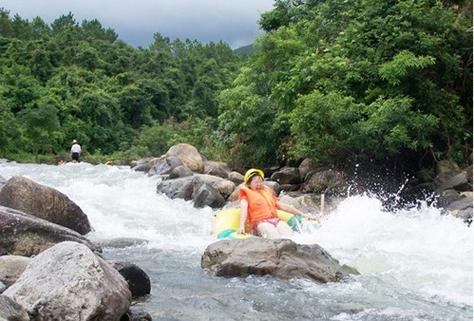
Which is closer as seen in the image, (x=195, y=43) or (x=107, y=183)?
(x=107, y=183)

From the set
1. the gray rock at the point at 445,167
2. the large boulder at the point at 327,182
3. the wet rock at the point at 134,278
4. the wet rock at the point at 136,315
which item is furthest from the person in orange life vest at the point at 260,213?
the gray rock at the point at 445,167

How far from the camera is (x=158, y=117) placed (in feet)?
141

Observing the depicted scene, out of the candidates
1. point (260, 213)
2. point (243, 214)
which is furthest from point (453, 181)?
point (243, 214)

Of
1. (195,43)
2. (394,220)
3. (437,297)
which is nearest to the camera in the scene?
(437,297)

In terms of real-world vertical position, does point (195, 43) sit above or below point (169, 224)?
above

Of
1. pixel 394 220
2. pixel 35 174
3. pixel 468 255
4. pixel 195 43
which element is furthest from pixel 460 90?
pixel 195 43

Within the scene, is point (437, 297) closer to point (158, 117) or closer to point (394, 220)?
point (394, 220)

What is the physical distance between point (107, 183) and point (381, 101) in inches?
285

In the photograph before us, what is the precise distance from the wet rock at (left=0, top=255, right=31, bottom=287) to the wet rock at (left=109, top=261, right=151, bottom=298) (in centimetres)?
75

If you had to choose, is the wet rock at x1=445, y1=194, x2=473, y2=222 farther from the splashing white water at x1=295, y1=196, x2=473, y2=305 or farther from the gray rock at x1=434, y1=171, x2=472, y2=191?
the gray rock at x1=434, y1=171, x2=472, y2=191

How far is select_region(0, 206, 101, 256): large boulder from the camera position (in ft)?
20.7

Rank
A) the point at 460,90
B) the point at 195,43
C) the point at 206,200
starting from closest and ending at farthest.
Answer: the point at 206,200 < the point at 460,90 < the point at 195,43

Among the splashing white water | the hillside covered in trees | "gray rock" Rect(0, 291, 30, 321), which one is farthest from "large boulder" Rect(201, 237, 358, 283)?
the hillside covered in trees

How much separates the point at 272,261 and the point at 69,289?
100.0 inches
